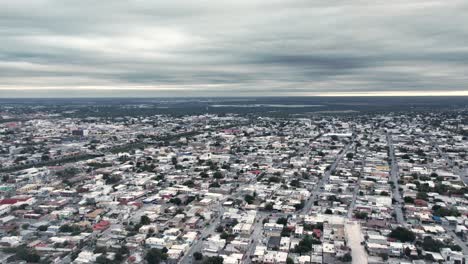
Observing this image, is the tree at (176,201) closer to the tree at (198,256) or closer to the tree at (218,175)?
the tree at (218,175)

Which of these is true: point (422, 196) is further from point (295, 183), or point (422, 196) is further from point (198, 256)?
point (198, 256)

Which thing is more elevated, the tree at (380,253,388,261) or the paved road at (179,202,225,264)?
the tree at (380,253,388,261)

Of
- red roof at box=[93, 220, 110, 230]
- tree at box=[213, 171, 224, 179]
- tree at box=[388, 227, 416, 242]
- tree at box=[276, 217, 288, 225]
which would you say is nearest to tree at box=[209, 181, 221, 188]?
tree at box=[213, 171, 224, 179]

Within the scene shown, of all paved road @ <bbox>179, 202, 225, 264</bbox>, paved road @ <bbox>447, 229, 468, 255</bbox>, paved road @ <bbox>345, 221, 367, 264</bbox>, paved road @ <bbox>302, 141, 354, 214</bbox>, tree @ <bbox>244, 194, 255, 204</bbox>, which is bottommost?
paved road @ <bbox>447, 229, 468, 255</bbox>

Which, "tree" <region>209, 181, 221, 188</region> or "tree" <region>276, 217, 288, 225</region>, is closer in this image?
"tree" <region>276, 217, 288, 225</region>

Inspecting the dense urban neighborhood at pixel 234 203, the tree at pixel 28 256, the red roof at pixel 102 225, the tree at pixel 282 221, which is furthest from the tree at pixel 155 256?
the tree at pixel 282 221

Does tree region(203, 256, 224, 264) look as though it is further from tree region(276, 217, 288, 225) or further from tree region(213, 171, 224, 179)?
tree region(213, 171, 224, 179)

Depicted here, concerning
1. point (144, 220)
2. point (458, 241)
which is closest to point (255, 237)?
point (144, 220)

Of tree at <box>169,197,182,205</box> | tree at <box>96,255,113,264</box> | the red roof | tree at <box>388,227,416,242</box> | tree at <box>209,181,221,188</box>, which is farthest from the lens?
tree at <box>209,181,221,188</box>
